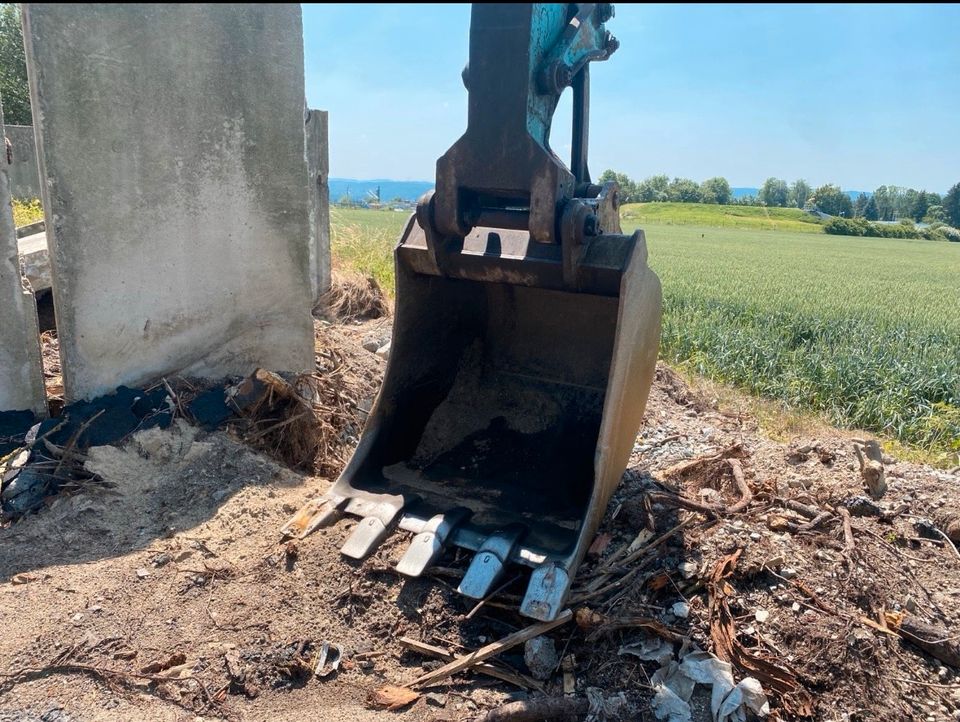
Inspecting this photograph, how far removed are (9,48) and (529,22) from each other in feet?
51.0

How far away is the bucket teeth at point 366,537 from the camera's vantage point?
261 centimetres

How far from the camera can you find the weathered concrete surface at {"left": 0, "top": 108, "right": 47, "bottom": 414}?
3.60m

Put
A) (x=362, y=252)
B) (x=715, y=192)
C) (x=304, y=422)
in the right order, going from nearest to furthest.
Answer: (x=304, y=422) → (x=362, y=252) → (x=715, y=192)

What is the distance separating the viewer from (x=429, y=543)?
2580mm

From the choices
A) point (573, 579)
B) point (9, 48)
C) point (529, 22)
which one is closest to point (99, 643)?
point (573, 579)

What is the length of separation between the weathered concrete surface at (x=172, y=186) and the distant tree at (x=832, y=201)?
38.3 metres

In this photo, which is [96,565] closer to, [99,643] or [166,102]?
[99,643]

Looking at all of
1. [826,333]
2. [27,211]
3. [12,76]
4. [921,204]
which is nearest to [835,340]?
[826,333]

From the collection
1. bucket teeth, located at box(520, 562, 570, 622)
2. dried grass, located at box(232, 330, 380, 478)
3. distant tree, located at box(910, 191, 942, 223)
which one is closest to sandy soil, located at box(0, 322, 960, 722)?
bucket teeth, located at box(520, 562, 570, 622)

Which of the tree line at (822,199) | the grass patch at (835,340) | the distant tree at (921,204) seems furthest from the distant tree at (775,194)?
the grass patch at (835,340)

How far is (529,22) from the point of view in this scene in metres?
2.37

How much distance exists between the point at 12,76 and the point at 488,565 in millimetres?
15796

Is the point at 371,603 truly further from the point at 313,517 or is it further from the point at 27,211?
the point at 27,211

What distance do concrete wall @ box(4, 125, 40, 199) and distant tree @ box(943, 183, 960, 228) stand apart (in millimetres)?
23377
